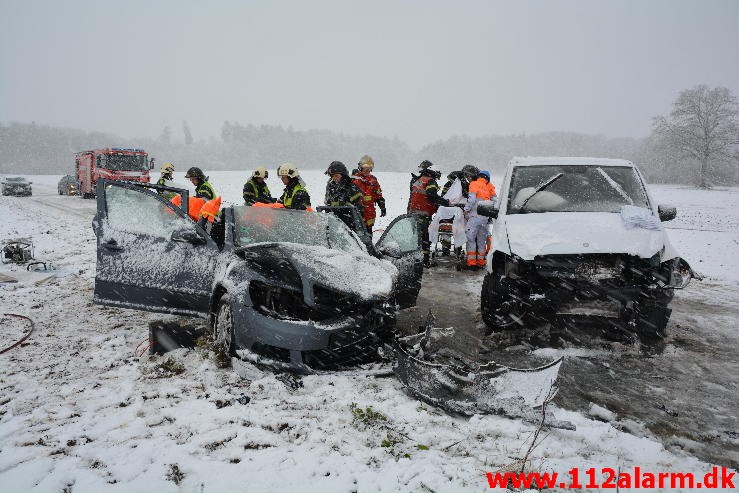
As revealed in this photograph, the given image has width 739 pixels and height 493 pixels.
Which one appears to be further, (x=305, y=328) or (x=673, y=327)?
(x=673, y=327)

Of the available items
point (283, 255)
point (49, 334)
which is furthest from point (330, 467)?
point (49, 334)

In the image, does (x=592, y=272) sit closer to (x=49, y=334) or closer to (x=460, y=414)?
(x=460, y=414)

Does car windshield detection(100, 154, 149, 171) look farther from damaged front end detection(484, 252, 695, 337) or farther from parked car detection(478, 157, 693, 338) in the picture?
damaged front end detection(484, 252, 695, 337)

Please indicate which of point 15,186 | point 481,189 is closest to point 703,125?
point 481,189

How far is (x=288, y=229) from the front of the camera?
4.54 meters

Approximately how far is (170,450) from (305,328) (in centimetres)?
117

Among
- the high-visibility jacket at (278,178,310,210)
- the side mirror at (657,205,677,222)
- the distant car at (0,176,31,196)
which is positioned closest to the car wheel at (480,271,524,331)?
the side mirror at (657,205,677,222)

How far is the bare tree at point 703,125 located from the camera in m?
40.5

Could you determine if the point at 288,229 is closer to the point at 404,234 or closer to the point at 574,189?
the point at 404,234

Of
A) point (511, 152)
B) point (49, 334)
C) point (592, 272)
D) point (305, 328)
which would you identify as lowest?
point (49, 334)

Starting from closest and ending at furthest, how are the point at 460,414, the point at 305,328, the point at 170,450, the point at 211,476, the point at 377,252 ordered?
the point at 211,476
the point at 170,450
the point at 460,414
the point at 305,328
the point at 377,252

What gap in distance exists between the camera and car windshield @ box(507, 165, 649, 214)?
521cm

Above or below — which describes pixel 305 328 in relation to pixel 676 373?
above

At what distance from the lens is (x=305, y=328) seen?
11.0 feet
